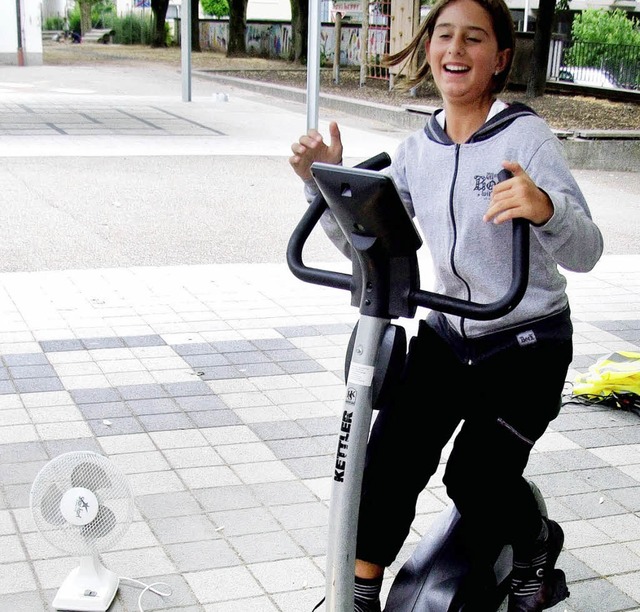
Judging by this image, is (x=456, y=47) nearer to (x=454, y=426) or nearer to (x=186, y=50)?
(x=454, y=426)

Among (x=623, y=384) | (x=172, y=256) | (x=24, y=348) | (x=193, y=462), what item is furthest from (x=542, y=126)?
(x=172, y=256)

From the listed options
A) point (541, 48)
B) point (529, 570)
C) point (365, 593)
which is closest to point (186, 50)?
point (541, 48)

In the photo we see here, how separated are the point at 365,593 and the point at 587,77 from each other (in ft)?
68.2

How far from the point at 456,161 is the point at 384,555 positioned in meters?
0.94

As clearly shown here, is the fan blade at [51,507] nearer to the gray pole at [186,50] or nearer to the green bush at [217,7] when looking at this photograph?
the gray pole at [186,50]

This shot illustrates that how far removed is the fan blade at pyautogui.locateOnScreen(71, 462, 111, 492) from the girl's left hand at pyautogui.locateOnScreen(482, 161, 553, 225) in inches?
59.1

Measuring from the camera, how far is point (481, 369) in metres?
2.48

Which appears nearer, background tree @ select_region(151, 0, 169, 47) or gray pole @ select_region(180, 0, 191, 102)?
gray pole @ select_region(180, 0, 191, 102)

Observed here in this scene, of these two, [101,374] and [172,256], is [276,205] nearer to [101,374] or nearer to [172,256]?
[172,256]

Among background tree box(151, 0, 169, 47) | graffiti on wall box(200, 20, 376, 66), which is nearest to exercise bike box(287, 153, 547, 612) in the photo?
graffiti on wall box(200, 20, 376, 66)

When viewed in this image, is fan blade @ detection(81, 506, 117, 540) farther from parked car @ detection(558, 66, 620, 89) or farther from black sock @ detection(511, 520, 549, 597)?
parked car @ detection(558, 66, 620, 89)

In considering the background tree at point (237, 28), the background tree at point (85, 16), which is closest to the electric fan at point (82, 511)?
the background tree at point (237, 28)

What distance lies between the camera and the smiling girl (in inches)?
94.2

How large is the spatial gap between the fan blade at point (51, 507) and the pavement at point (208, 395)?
0.91 feet
